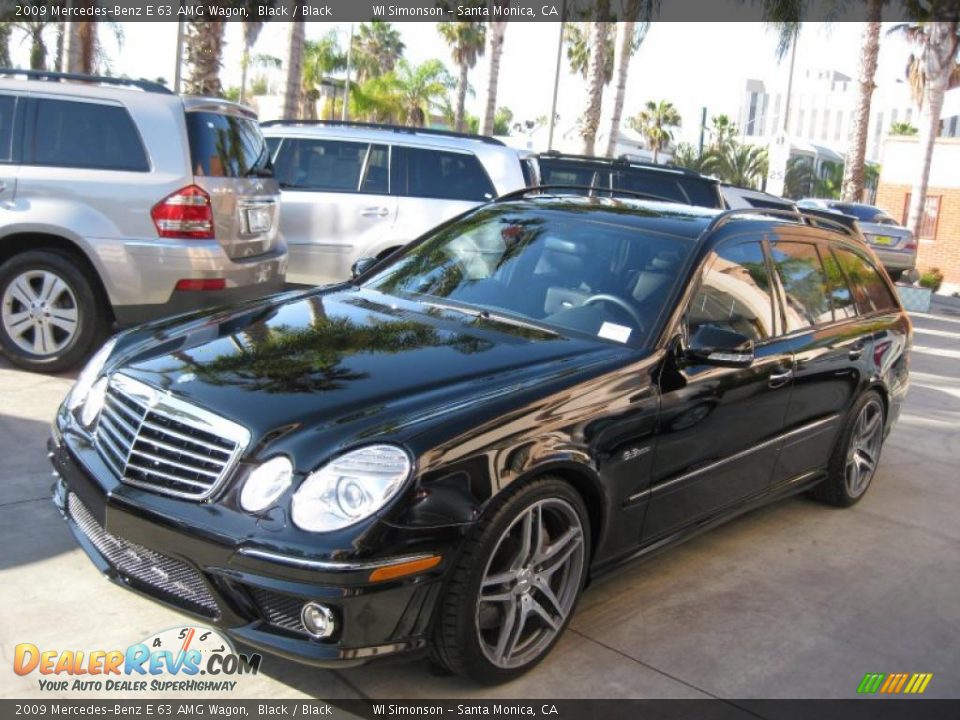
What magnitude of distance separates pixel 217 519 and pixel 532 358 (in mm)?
1349

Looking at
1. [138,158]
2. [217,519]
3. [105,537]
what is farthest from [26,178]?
[217,519]

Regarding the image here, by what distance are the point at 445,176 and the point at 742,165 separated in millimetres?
50326

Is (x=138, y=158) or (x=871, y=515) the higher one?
(x=138, y=158)

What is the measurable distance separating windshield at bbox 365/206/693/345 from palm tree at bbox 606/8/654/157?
16950mm

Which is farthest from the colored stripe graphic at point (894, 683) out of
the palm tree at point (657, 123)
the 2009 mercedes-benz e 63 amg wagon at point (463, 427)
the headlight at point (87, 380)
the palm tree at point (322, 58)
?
the palm tree at point (657, 123)

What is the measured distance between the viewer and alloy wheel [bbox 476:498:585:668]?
3.35 meters

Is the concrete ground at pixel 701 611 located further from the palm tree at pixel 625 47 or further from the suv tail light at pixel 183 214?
the palm tree at pixel 625 47

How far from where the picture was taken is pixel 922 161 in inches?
1054

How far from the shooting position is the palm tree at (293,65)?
16.1 m

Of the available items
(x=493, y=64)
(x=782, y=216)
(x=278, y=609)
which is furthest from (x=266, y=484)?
(x=493, y=64)

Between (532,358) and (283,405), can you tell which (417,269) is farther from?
(283,405)

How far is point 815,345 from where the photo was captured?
5.05 m

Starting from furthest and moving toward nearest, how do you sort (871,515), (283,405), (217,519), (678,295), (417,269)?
(871,515) → (417,269) → (678,295) → (283,405) → (217,519)

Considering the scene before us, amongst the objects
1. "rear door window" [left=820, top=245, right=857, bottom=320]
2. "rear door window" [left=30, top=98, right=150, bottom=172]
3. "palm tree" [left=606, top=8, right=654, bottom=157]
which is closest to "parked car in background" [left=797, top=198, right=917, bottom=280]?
"palm tree" [left=606, top=8, right=654, bottom=157]
